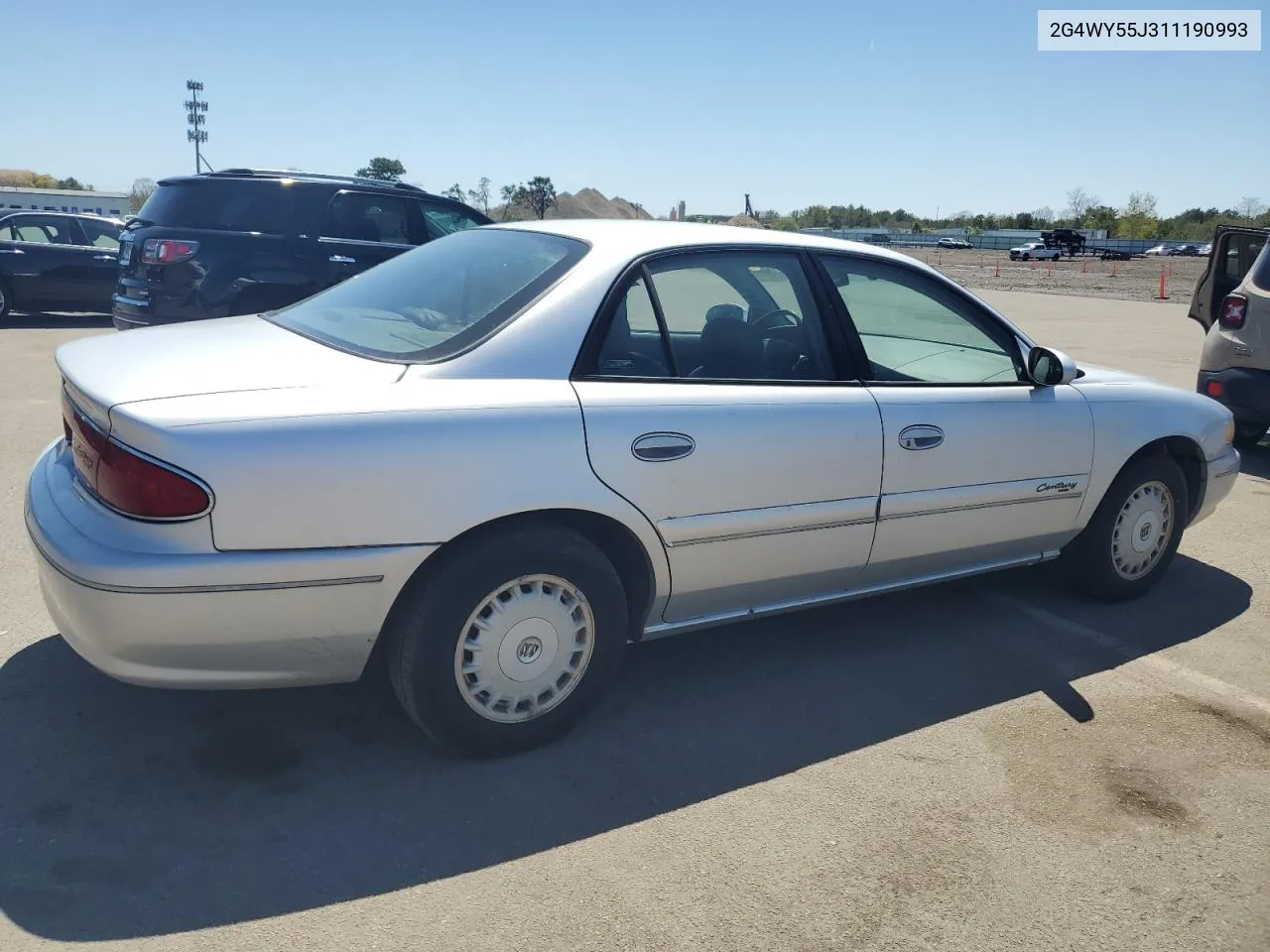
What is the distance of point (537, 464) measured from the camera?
9.53ft

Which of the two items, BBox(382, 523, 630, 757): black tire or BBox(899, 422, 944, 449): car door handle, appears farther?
BBox(899, 422, 944, 449): car door handle

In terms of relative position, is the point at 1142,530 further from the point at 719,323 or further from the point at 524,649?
the point at 524,649

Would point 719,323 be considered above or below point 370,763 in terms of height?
above

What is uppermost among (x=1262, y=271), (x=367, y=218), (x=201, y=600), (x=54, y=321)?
(x=367, y=218)

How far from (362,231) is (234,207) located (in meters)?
0.98

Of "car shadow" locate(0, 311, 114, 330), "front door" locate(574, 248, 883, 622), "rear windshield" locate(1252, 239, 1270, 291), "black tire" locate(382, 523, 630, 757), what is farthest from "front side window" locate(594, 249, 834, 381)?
"car shadow" locate(0, 311, 114, 330)

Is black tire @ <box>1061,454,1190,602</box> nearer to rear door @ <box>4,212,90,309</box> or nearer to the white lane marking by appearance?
the white lane marking

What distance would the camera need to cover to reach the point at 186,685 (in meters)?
2.71

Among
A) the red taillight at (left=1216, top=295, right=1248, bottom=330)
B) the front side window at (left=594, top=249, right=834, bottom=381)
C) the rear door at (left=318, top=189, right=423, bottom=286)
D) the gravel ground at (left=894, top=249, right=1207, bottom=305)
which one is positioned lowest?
the front side window at (left=594, top=249, right=834, bottom=381)

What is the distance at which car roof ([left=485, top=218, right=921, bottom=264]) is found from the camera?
11.2 feet

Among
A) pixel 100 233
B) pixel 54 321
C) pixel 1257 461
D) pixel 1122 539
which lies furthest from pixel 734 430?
pixel 54 321

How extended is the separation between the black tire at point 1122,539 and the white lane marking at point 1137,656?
0.81 feet

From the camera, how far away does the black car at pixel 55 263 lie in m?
13.1

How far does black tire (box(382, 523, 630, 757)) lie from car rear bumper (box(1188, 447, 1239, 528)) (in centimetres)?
319
